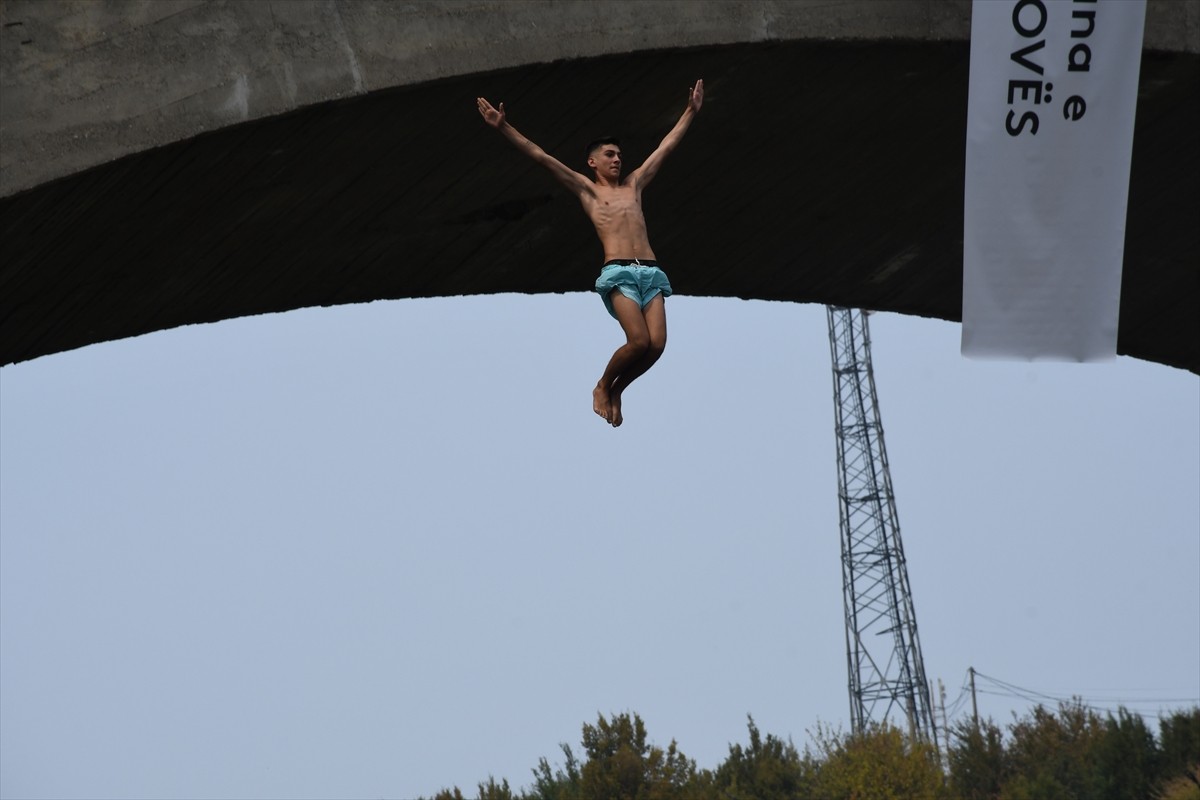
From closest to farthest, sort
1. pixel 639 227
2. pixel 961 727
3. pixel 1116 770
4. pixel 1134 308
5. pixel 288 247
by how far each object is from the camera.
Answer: pixel 639 227 < pixel 288 247 < pixel 1134 308 < pixel 1116 770 < pixel 961 727

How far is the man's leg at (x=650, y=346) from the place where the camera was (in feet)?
31.3

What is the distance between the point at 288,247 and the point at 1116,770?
150 feet

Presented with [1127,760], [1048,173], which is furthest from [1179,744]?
[1048,173]

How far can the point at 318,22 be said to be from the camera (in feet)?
34.0

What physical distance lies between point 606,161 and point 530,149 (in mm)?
502

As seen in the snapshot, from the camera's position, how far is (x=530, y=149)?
9.56 m

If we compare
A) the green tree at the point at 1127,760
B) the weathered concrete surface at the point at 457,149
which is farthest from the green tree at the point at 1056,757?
the weathered concrete surface at the point at 457,149

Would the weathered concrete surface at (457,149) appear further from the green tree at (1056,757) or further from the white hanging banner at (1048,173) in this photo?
the green tree at (1056,757)

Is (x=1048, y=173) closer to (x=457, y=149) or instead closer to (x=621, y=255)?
(x=621, y=255)

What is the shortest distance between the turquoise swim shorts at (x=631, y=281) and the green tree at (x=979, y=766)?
5147 cm

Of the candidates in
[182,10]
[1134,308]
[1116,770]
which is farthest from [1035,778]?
[182,10]

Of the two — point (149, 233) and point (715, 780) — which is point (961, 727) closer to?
point (715, 780)

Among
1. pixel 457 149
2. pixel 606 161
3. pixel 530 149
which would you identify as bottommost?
pixel 530 149

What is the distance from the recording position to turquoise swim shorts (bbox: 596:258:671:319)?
9562 mm
